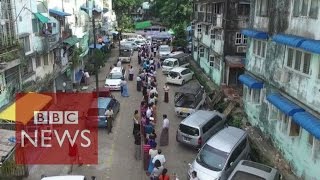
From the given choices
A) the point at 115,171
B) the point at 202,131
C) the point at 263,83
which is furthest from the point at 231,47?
the point at 115,171

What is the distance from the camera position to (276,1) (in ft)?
62.2

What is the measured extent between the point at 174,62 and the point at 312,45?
2724 centimetres

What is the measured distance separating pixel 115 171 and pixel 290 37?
9936mm

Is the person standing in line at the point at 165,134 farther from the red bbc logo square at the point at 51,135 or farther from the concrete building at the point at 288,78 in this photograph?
the concrete building at the point at 288,78

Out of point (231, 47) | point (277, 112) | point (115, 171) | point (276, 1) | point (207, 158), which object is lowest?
point (115, 171)

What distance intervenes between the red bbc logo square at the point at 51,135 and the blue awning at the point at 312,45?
10962 millimetres

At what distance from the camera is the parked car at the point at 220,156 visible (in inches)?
623

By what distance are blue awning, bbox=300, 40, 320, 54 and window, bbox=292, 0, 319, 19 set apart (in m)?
1.05

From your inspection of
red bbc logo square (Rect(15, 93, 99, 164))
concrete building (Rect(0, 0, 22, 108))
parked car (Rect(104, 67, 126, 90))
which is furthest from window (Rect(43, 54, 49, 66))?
parked car (Rect(104, 67, 126, 90))

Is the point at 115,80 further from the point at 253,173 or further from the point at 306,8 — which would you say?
the point at 253,173

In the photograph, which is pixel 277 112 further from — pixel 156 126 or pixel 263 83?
pixel 156 126

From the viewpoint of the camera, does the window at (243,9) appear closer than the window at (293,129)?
No

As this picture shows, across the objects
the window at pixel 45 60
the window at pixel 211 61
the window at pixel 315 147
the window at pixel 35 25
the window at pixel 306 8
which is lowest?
the window at pixel 315 147

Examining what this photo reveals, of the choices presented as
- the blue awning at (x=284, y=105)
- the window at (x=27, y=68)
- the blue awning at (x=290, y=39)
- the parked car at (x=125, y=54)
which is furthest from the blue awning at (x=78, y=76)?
the blue awning at (x=290, y=39)
